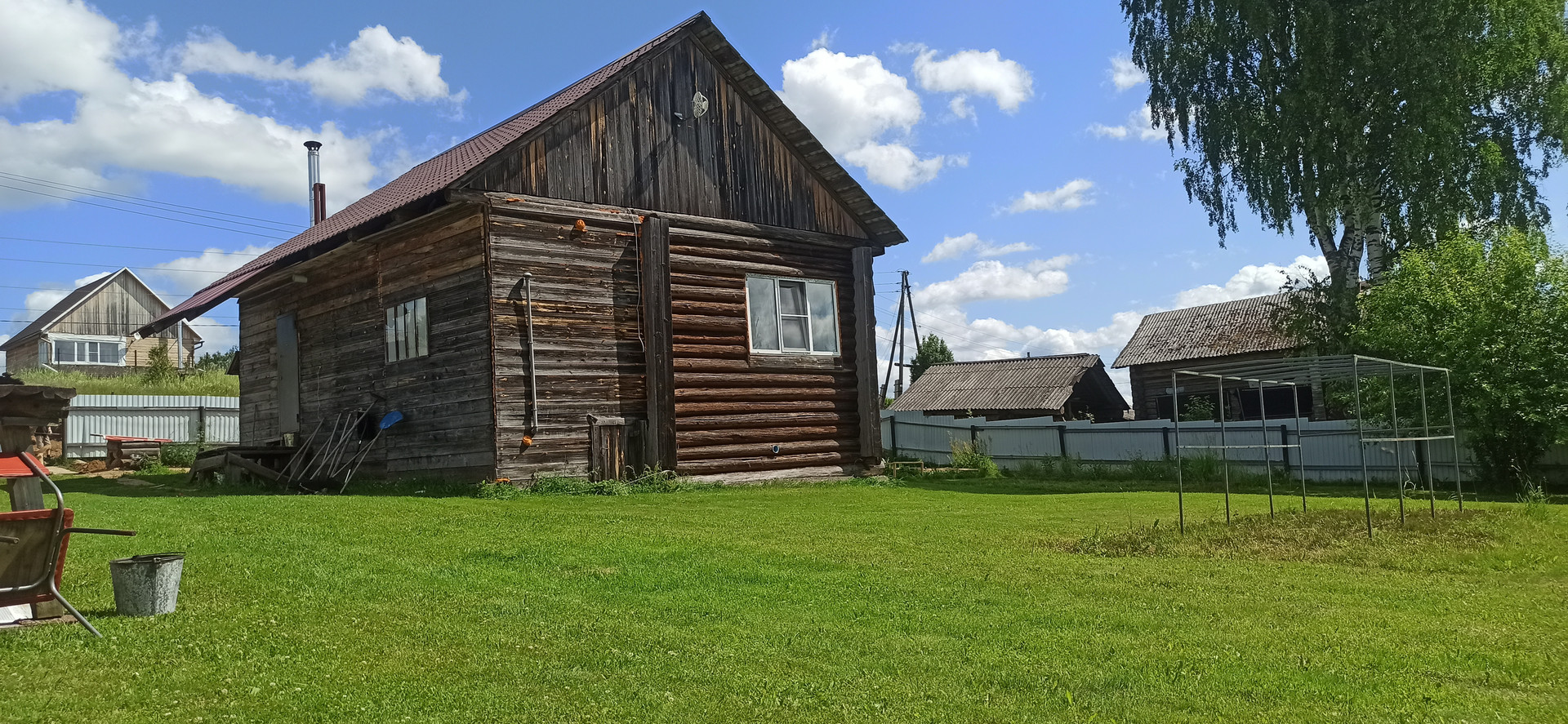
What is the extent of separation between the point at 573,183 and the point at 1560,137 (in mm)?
22871

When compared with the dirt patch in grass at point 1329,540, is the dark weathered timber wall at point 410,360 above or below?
above

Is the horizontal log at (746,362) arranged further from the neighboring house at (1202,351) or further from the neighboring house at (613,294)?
the neighboring house at (1202,351)

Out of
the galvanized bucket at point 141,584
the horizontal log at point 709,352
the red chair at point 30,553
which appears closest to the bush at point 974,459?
the horizontal log at point 709,352

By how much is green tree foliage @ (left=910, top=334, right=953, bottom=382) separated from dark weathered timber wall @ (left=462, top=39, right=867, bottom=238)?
112 feet

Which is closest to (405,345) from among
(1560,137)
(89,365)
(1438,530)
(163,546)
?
(163,546)

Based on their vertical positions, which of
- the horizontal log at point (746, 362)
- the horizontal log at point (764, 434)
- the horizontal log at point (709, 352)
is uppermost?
the horizontal log at point (709, 352)

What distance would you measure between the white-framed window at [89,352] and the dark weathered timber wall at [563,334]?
52095 millimetres

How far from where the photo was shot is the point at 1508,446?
1877 centimetres

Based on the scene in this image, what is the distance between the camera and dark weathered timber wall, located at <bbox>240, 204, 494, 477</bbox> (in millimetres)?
15594

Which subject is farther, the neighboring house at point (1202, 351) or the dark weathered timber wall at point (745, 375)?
the neighboring house at point (1202, 351)

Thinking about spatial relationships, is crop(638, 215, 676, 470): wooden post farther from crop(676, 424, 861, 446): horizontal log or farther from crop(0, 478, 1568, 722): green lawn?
crop(0, 478, 1568, 722): green lawn

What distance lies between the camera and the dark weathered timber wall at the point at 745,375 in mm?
17250

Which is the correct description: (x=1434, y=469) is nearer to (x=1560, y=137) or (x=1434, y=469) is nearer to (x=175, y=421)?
(x=1560, y=137)

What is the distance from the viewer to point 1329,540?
10.5m
